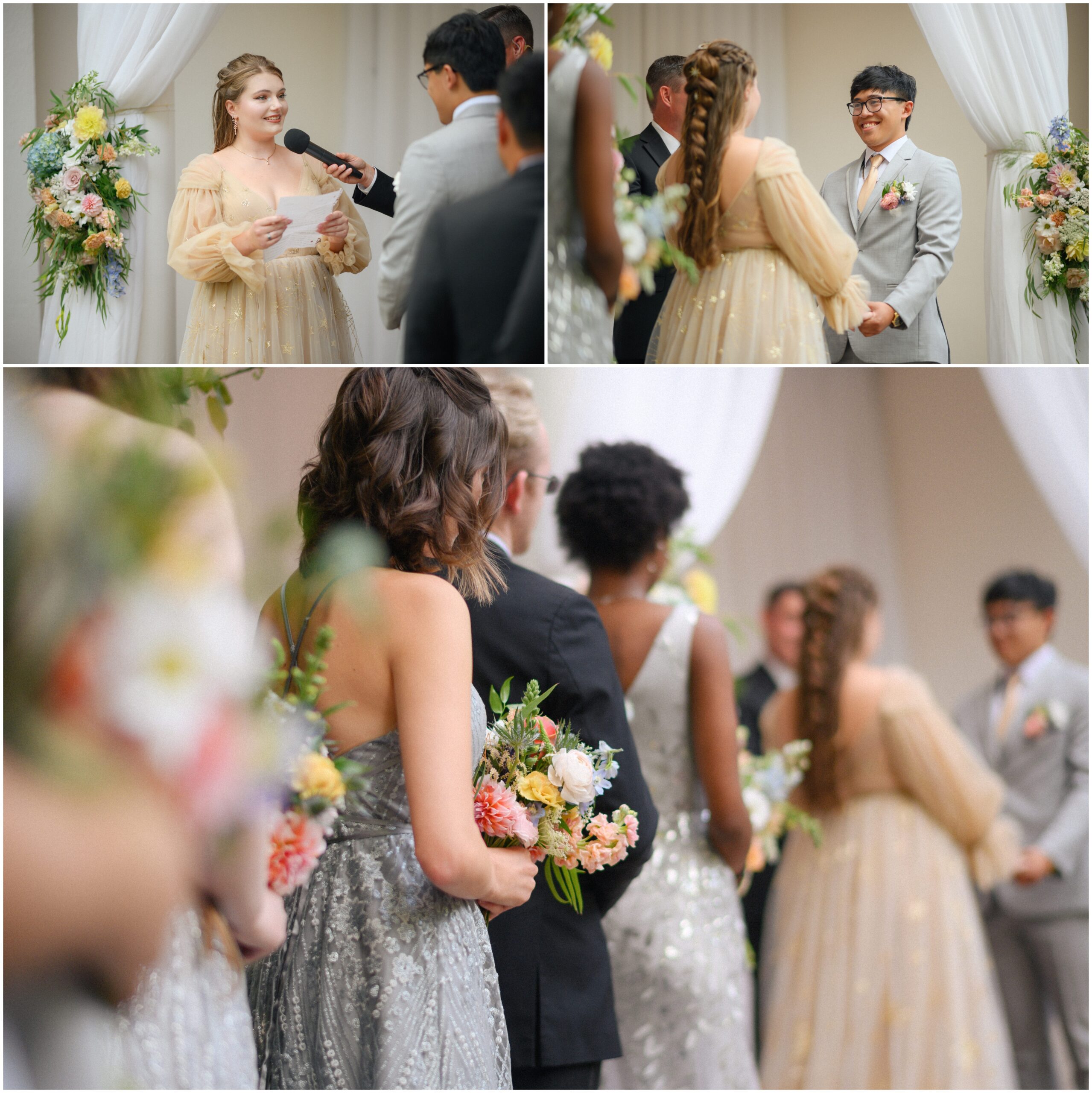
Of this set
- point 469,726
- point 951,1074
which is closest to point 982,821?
point 951,1074

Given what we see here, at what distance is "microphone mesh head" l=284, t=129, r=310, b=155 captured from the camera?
1.63m

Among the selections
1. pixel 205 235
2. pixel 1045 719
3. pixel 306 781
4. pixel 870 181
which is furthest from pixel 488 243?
pixel 1045 719

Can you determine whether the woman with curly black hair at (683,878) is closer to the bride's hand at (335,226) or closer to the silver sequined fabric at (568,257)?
the silver sequined fabric at (568,257)

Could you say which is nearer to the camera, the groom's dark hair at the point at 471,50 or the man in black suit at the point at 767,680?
the groom's dark hair at the point at 471,50

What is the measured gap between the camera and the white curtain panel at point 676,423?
7.89 feet

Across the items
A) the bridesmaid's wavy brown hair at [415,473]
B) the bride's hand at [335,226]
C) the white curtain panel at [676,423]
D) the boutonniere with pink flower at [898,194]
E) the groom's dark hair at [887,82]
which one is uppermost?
the groom's dark hair at [887,82]

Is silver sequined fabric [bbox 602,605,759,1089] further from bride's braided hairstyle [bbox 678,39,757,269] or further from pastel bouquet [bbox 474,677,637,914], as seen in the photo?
→ bride's braided hairstyle [bbox 678,39,757,269]

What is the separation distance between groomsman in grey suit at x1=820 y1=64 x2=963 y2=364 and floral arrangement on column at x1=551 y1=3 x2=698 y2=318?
26 centimetres

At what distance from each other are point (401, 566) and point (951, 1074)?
1.72 m

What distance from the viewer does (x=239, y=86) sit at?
5.35 feet

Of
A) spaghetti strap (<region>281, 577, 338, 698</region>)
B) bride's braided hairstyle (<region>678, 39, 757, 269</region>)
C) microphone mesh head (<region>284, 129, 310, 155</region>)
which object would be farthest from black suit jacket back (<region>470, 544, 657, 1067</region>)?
microphone mesh head (<region>284, 129, 310, 155</region>)

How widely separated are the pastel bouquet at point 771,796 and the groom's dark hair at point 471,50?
1473mm

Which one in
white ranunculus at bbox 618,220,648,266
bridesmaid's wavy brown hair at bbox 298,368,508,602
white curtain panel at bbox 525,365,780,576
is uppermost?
white ranunculus at bbox 618,220,648,266

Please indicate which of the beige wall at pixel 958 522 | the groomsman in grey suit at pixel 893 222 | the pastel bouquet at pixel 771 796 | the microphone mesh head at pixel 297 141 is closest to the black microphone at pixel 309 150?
the microphone mesh head at pixel 297 141
